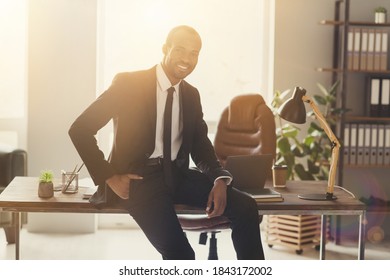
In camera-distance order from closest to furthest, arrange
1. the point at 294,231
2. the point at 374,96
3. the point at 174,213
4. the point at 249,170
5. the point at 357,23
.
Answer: the point at 174,213 < the point at 249,170 < the point at 294,231 < the point at 357,23 < the point at 374,96

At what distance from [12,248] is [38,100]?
1.09 m

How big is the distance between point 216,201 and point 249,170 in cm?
35

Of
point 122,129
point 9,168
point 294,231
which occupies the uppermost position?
point 122,129

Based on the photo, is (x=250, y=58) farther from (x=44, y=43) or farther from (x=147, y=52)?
(x=44, y=43)

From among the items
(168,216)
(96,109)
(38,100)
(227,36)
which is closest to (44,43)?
(38,100)

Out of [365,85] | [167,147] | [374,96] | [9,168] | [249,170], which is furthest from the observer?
[365,85]

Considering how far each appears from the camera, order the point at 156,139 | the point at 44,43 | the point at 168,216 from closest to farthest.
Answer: the point at 168,216 < the point at 156,139 < the point at 44,43

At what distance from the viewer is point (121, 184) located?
2.48 m

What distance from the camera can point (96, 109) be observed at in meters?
2.48

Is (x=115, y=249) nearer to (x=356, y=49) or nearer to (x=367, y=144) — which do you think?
(x=367, y=144)

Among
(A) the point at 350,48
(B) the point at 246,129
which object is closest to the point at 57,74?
(B) the point at 246,129

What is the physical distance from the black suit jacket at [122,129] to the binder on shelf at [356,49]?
2151mm

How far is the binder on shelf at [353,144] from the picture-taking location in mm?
4488

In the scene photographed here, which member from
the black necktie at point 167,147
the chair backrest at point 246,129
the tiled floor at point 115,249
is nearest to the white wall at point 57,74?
the tiled floor at point 115,249
